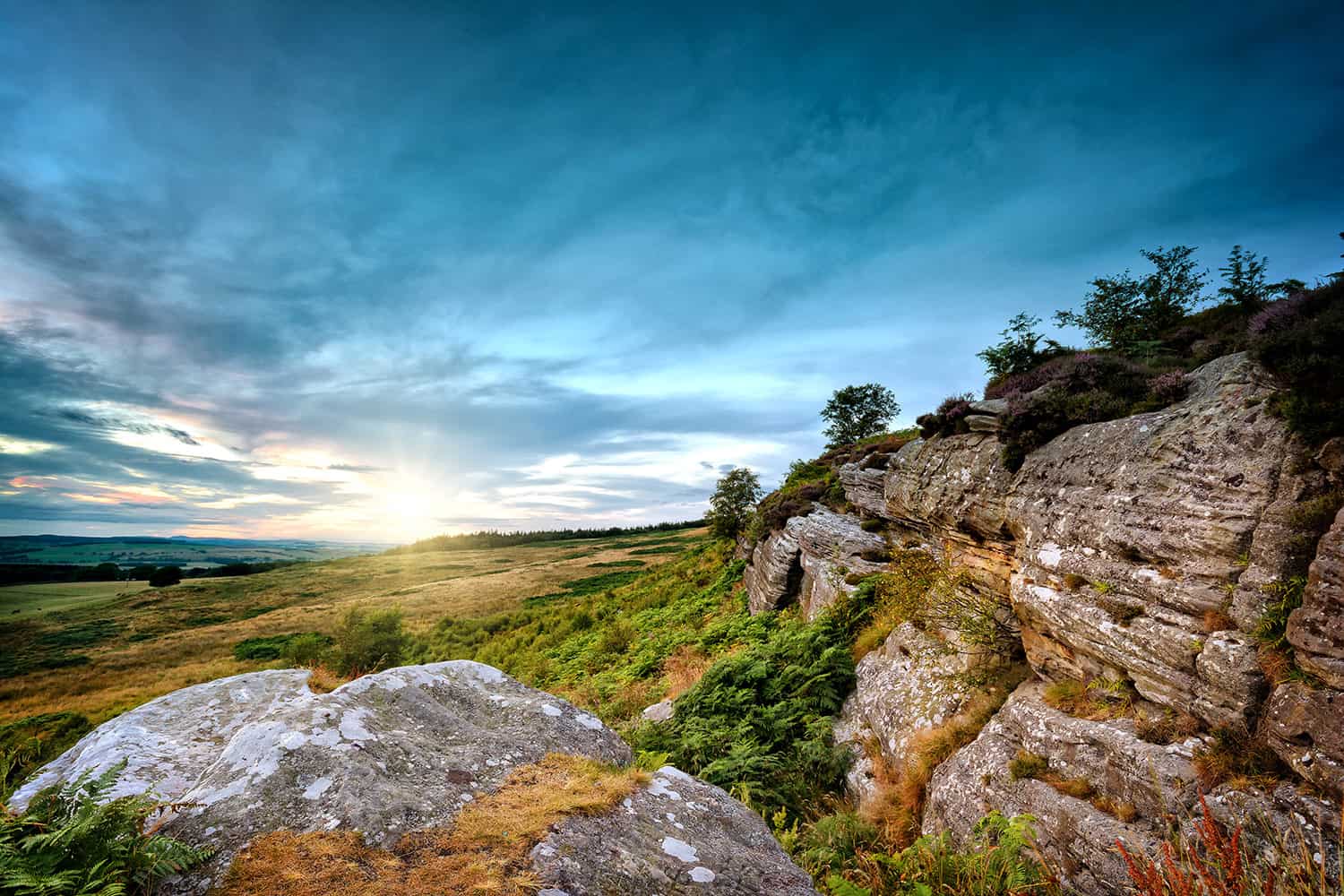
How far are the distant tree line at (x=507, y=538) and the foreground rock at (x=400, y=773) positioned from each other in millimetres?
116807

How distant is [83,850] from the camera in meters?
2.64

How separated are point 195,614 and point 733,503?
228ft

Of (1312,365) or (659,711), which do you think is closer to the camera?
(1312,365)

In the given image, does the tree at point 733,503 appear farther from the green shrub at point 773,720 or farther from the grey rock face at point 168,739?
the grey rock face at point 168,739

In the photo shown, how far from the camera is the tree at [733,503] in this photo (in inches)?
1405

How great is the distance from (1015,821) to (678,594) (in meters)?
27.6

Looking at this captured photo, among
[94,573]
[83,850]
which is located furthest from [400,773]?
[94,573]

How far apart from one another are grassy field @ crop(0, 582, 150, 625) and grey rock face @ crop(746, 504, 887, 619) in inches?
3268

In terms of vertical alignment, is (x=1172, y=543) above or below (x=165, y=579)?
above

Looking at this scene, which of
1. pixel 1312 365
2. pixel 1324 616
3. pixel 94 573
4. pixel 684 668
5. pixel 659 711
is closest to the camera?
pixel 1324 616

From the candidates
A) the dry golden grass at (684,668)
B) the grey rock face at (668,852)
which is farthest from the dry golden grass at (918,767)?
the dry golden grass at (684,668)

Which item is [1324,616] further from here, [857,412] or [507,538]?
[507,538]

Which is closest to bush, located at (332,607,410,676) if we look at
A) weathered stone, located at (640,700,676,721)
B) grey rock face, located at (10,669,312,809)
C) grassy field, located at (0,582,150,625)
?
weathered stone, located at (640,700,676,721)

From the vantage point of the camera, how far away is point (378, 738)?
187 inches
